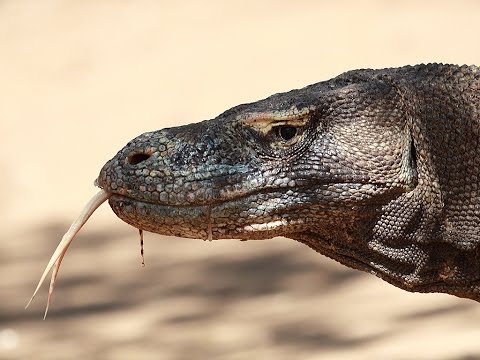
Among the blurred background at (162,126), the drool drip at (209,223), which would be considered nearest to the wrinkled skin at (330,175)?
the drool drip at (209,223)

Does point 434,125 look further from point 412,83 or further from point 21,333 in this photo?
point 21,333

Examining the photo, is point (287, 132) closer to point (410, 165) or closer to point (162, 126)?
point (410, 165)

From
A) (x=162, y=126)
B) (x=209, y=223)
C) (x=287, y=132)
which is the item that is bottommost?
(x=209, y=223)

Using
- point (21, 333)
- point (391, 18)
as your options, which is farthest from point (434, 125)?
point (391, 18)

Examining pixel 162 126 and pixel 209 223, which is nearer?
pixel 209 223

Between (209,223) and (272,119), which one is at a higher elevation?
(272,119)

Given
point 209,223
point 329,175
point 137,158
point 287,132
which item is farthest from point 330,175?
point 137,158

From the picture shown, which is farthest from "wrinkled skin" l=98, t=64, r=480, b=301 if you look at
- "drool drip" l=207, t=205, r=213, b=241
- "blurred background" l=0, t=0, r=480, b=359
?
"blurred background" l=0, t=0, r=480, b=359
